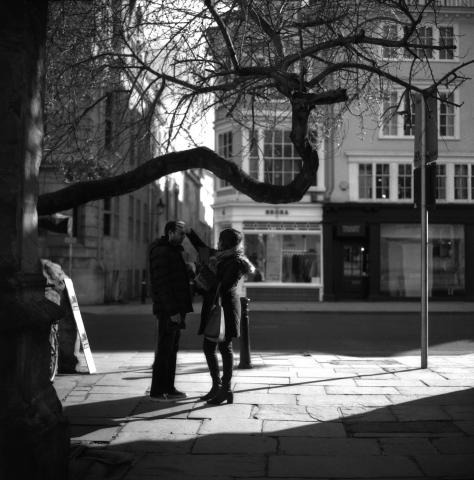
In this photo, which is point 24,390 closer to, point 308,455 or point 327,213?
point 308,455

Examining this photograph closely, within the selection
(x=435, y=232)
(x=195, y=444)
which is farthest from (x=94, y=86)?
(x=435, y=232)

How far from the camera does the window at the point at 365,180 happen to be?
2617cm

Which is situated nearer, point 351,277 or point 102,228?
point 102,228

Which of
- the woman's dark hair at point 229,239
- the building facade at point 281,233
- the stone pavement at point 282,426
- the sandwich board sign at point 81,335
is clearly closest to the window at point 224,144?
the building facade at point 281,233

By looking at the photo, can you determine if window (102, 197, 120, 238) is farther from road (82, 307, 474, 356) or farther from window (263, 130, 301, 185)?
window (263, 130, 301, 185)

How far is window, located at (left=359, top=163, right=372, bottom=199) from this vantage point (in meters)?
26.2

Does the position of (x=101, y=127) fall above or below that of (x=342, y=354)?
above

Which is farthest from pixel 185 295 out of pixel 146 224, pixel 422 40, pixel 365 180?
pixel 146 224

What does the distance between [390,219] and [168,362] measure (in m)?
20.5

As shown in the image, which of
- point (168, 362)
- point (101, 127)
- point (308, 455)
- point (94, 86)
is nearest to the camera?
point (308, 455)

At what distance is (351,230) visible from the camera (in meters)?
25.6

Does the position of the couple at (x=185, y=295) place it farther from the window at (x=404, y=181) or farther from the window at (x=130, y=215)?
the window at (x=130, y=215)

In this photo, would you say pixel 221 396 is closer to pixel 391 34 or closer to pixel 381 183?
pixel 391 34

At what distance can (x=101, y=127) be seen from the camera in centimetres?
1056
